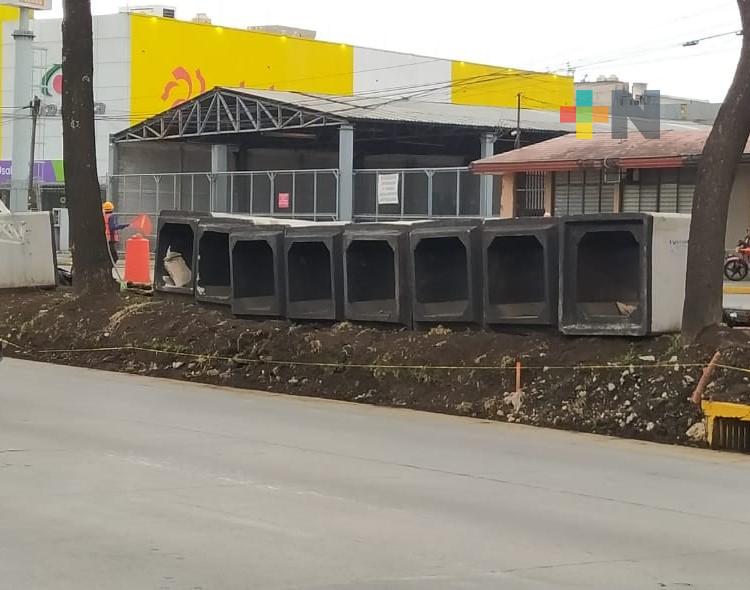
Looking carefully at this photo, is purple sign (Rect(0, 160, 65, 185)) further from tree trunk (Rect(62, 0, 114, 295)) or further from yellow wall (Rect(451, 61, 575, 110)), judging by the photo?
tree trunk (Rect(62, 0, 114, 295))

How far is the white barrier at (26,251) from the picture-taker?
19.4m

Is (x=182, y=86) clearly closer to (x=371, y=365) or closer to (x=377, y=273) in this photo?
(x=377, y=273)

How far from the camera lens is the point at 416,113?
149 ft

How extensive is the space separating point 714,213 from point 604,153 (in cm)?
2076

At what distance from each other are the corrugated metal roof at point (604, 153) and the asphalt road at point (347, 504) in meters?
19.9

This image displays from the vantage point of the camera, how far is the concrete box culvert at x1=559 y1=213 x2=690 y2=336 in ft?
38.4

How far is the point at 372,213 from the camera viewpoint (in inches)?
1553

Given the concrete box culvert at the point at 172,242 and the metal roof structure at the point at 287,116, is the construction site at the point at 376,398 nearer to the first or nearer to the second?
the concrete box culvert at the point at 172,242

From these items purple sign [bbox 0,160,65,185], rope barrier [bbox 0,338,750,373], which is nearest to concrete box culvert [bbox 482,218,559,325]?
rope barrier [bbox 0,338,750,373]

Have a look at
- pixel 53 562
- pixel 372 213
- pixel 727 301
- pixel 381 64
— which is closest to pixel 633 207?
pixel 372 213

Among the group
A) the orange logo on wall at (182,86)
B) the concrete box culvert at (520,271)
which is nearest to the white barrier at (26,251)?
the concrete box culvert at (520,271)

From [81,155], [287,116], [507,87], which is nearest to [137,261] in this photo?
[81,155]

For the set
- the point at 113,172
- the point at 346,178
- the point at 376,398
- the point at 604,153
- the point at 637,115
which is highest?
the point at 637,115

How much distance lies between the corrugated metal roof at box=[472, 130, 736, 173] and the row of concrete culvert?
17.0 meters
